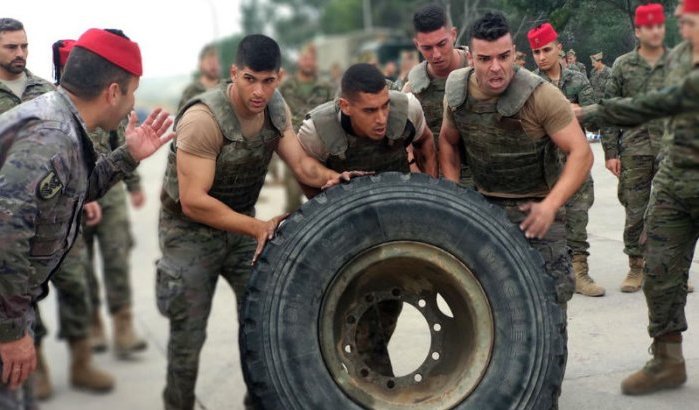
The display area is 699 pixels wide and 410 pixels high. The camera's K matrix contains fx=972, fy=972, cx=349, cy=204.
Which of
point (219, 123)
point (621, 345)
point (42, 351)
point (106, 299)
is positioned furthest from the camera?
point (106, 299)

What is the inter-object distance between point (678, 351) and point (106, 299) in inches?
149

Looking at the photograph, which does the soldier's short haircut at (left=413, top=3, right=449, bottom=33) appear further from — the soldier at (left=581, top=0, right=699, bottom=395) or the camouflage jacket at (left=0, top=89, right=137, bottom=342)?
the camouflage jacket at (left=0, top=89, right=137, bottom=342)

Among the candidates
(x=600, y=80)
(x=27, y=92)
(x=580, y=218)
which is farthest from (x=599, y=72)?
(x=27, y=92)

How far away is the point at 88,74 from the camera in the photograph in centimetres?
359

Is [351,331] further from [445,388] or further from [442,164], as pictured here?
[442,164]

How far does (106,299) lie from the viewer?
21.7 feet

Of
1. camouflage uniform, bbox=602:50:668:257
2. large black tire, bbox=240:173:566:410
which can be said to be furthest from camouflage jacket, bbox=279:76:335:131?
large black tire, bbox=240:173:566:410

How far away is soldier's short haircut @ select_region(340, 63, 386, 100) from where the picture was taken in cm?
416

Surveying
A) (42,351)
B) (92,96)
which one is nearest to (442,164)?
(92,96)

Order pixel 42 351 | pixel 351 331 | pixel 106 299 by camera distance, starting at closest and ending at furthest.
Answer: pixel 351 331
pixel 42 351
pixel 106 299

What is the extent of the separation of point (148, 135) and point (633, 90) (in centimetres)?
218

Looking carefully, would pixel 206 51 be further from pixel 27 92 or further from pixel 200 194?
pixel 200 194

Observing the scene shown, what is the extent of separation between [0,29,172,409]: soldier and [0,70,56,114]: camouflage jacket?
1549 millimetres

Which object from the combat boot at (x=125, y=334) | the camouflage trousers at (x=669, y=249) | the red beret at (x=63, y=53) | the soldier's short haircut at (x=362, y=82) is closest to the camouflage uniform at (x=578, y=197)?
the camouflage trousers at (x=669, y=249)
